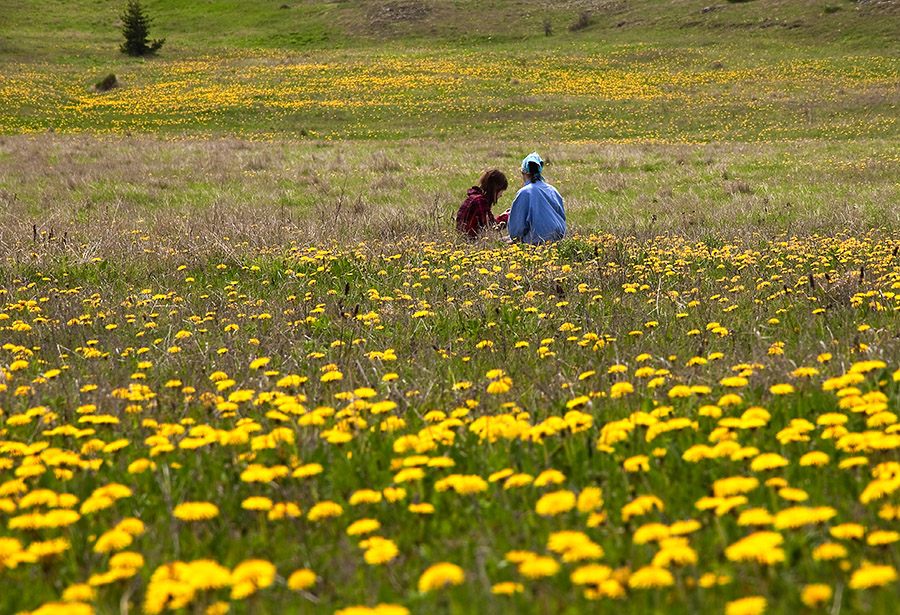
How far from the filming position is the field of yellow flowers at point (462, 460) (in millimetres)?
1637

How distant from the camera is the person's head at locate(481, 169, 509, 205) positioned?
350 inches

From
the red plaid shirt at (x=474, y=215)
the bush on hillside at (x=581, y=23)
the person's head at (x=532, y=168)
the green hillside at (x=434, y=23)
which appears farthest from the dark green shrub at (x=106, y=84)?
the person's head at (x=532, y=168)

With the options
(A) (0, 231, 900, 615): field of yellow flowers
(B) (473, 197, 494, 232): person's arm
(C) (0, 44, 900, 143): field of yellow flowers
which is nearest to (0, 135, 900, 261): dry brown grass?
(B) (473, 197, 494, 232): person's arm

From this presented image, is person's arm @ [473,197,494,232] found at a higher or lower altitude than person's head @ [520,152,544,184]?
lower

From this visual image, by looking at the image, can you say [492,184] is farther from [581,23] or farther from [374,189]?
[581,23]

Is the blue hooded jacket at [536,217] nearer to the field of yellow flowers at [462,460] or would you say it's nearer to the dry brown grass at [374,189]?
the dry brown grass at [374,189]

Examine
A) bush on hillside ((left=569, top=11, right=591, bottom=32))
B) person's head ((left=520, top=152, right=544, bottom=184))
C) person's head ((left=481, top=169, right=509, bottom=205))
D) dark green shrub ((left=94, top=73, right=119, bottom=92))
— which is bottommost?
person's head ((left=481, top=169, right=509, bottom=205))

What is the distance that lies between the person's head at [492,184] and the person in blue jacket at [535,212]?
0.56 meters

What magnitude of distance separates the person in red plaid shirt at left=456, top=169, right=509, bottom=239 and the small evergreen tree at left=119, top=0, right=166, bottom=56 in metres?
40.7

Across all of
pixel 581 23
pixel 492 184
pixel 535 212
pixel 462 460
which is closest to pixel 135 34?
pixel 581 23

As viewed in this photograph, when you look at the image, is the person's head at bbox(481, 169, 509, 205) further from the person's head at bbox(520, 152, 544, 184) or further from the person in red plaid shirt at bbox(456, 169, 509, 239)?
the person's head at bbox(520, 152, 544, 184)

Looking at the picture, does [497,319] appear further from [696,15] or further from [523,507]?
[696,15]

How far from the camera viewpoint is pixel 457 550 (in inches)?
77.0

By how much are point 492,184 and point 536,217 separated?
39.0 inches
